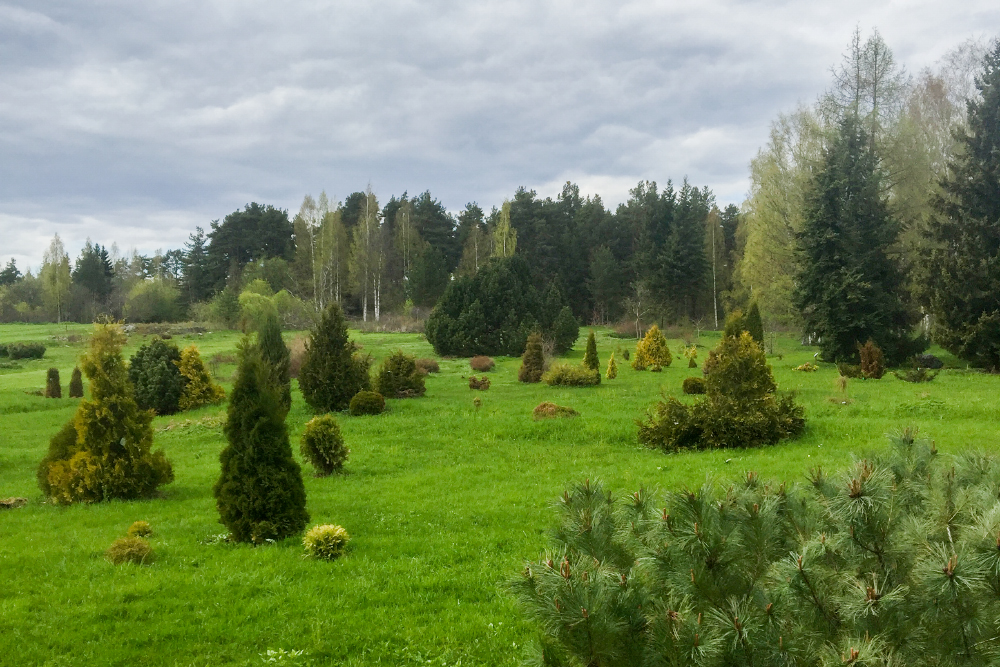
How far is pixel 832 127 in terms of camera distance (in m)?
34.2

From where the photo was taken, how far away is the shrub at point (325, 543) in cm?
711

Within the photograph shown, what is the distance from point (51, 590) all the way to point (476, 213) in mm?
71105

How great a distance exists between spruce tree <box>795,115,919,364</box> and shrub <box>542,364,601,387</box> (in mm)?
12817

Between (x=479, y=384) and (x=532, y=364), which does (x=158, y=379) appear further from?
(x=532, y=364)

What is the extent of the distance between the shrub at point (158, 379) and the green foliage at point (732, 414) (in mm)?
15163

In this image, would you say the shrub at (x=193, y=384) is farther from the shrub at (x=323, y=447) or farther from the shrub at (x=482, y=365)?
the shrub at (x=482, y=365)

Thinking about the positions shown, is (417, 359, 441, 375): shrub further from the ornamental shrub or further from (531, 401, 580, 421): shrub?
the ornamental shrub

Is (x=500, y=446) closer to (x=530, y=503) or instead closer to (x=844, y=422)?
(x=530, y=503)

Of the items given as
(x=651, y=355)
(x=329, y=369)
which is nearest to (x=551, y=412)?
(x=329, y=369)

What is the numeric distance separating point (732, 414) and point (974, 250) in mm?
18025

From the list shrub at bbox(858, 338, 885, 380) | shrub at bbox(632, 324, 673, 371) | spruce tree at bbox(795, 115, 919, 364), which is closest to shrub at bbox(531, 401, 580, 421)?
shrub at bbox(858, 338, 885, 380)

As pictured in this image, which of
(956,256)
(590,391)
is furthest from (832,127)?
(590,391)

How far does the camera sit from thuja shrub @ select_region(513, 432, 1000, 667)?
237 cm

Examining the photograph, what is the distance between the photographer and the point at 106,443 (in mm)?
10477
